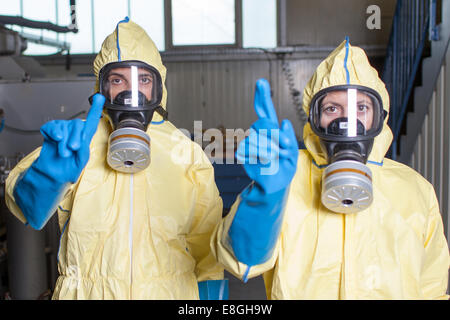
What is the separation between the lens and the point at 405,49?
3.32 meters

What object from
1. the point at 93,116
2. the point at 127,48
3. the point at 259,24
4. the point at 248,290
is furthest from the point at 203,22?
the point at 93,116

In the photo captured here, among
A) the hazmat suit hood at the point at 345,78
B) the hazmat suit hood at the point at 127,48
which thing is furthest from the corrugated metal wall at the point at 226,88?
the hazmat suit hood at the point at 345,78

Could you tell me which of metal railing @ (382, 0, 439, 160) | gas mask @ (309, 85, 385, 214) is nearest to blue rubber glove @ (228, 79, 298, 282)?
gas mask @ (309, 85, 385, 214)

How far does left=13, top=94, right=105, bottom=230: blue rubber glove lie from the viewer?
3.29 ft

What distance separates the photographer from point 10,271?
104 inches

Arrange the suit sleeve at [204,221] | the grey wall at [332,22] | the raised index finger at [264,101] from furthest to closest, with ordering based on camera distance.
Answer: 1. the grey wall at [332,22]
2. the suit sleeve at [204,221]
3. the raised index finger at [264,101]

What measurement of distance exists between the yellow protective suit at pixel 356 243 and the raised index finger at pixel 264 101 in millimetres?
278

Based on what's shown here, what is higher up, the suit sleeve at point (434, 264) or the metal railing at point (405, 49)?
the metal railing at point (405, 49)

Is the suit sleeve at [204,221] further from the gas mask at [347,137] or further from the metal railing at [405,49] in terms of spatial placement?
the metal railing at [405,49]

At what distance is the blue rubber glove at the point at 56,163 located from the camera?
1.00 meters

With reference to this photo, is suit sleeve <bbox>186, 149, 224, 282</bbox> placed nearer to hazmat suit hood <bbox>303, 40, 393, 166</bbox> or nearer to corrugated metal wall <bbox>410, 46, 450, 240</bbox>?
hazmat suit hood <bbox>303, 40, 393, 166</bbox>

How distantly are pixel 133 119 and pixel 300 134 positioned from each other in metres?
4.29

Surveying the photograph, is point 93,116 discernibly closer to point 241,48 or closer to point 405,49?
point 405,49

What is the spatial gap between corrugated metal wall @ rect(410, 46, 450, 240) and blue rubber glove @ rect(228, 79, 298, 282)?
170 cm
